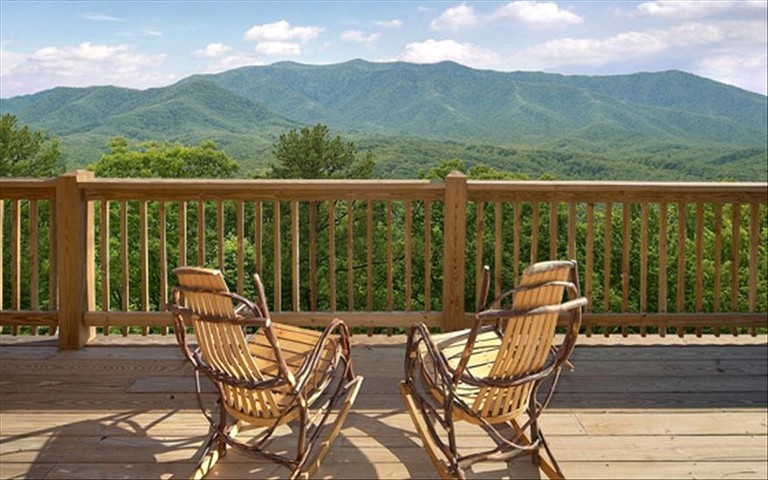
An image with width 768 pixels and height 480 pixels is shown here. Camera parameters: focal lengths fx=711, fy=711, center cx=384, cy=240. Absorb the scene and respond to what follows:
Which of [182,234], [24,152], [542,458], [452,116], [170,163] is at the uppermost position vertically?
[452,116]

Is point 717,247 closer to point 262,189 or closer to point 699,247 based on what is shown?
point 699,247

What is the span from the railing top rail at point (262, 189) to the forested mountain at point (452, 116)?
23.6m

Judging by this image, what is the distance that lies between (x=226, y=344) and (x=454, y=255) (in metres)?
2.12

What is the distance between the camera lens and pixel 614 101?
64.6 meters

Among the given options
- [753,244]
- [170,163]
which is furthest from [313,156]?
[753,244]

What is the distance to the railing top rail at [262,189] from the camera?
14.1 ft

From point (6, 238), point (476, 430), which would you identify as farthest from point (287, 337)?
point (6, 238)

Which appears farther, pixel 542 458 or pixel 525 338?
pixel 542 458

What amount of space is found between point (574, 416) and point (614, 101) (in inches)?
2594

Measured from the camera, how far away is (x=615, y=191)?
4.33 m

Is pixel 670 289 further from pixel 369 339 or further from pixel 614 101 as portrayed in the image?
pixel 614 101

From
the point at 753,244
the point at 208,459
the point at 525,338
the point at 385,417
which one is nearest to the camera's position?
the point at 525,338

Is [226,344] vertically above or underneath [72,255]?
underneath

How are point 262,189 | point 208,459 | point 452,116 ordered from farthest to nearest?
1. point 452,116
2. point 262,189
3. point 208,459
